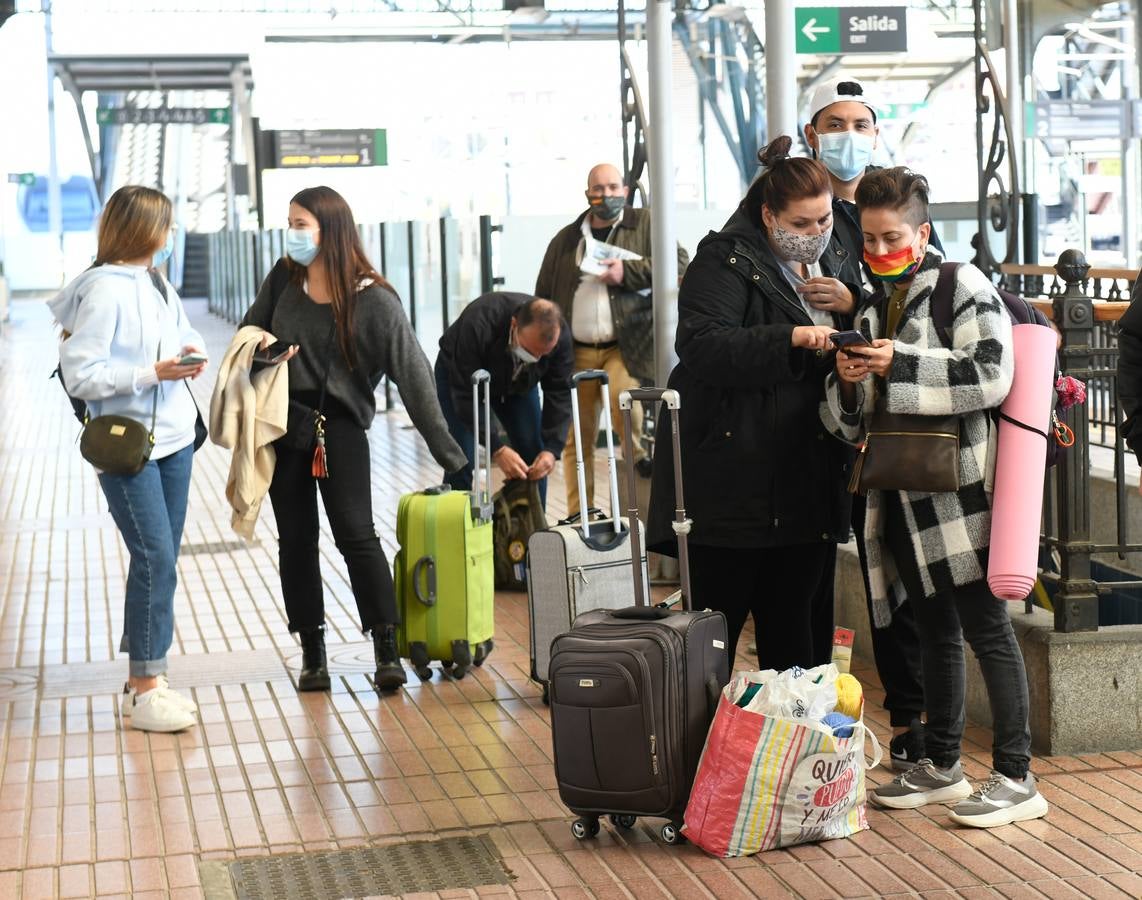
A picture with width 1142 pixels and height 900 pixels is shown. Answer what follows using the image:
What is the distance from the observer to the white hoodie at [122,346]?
17.3ft

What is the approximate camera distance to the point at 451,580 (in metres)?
5.89

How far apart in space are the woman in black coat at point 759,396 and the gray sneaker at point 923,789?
579 millimetres

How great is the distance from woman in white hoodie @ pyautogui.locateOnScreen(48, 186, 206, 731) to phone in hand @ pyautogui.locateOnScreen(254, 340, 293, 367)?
230 millimetres

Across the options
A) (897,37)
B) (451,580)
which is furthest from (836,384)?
(897,37)

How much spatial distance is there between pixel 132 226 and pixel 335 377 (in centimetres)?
83

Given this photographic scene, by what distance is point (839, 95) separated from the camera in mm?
4770

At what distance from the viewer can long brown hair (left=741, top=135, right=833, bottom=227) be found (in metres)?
4.11

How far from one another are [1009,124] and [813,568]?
6.61 meters

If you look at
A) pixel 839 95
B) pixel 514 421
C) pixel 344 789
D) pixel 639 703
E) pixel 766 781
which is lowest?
pixel 344 789

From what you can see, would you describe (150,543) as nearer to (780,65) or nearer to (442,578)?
(442,578)

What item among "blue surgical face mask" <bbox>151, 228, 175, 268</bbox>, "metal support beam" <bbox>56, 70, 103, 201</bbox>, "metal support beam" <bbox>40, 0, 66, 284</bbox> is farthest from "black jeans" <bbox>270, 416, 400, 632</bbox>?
"metal support beam" <bbox>40, 0, 66, 284</bbox>

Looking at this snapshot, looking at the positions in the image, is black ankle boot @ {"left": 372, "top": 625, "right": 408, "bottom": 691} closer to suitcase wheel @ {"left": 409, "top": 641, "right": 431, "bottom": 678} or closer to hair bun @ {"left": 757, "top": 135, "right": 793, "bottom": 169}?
suitcase wheel @ {"left": 409, "top": 641, "right": 431, "bottom": 678}

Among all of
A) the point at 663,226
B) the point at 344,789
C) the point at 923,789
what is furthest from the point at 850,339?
the point at 663,226

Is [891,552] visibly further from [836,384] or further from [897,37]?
[897,37]
